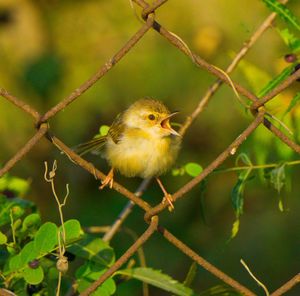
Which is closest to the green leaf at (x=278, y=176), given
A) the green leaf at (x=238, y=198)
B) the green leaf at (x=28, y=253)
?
the green leaf at (x=238, y=198)

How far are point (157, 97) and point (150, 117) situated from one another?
6.27 ft

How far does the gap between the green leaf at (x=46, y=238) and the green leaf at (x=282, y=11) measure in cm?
86

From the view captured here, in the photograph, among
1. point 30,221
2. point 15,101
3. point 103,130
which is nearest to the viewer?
point 15,101

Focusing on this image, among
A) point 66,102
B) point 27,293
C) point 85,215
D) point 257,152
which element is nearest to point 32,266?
point 27,293

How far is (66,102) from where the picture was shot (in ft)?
6.78

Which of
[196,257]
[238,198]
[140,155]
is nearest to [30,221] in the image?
[196,257]

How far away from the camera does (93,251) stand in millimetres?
2516

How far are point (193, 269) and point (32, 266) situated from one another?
1.63 ft

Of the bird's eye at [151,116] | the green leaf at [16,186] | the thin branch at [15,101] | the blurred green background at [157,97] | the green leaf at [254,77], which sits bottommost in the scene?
the thin branch at [15,101]

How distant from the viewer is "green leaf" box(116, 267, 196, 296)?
246 centimetres

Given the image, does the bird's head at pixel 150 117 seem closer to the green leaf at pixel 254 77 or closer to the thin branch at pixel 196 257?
the green leaf at pixel 254 77

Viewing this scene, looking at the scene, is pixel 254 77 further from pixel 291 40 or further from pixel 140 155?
pixel 140 155

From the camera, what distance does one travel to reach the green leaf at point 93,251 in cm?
249

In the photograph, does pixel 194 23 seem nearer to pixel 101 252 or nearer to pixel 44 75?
pixel 44 75
